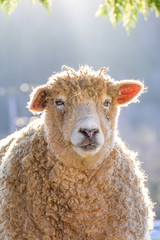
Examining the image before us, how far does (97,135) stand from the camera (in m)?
2.51

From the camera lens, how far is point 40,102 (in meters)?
2.92

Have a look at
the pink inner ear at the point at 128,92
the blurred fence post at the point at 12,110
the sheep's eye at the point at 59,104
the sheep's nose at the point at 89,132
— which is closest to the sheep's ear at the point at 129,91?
the pink inner ear at the point at 128,92

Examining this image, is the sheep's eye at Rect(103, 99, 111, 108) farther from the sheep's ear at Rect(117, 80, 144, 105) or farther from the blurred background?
the blurred background

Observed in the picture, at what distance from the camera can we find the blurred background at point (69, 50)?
20578mm

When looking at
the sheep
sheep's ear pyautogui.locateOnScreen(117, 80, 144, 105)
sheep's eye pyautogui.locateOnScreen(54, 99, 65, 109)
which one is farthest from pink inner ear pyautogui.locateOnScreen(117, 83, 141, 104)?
sheep's eye pyautogui.locateOnScreen(54, 99, 65, 109)

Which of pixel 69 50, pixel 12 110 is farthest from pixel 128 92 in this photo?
pixel 69 50

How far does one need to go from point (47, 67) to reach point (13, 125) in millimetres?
5636

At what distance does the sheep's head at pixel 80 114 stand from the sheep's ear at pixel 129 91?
35mm

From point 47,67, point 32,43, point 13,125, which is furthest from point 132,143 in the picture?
point 32,43

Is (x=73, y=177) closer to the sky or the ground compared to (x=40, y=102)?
closer to the ground

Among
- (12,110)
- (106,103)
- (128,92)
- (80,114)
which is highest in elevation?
(12,110)

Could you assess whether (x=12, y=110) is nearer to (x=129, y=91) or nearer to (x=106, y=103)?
(x=129, y=91)

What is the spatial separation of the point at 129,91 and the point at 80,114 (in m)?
0.63

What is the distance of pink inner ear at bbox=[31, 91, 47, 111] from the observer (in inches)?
114
